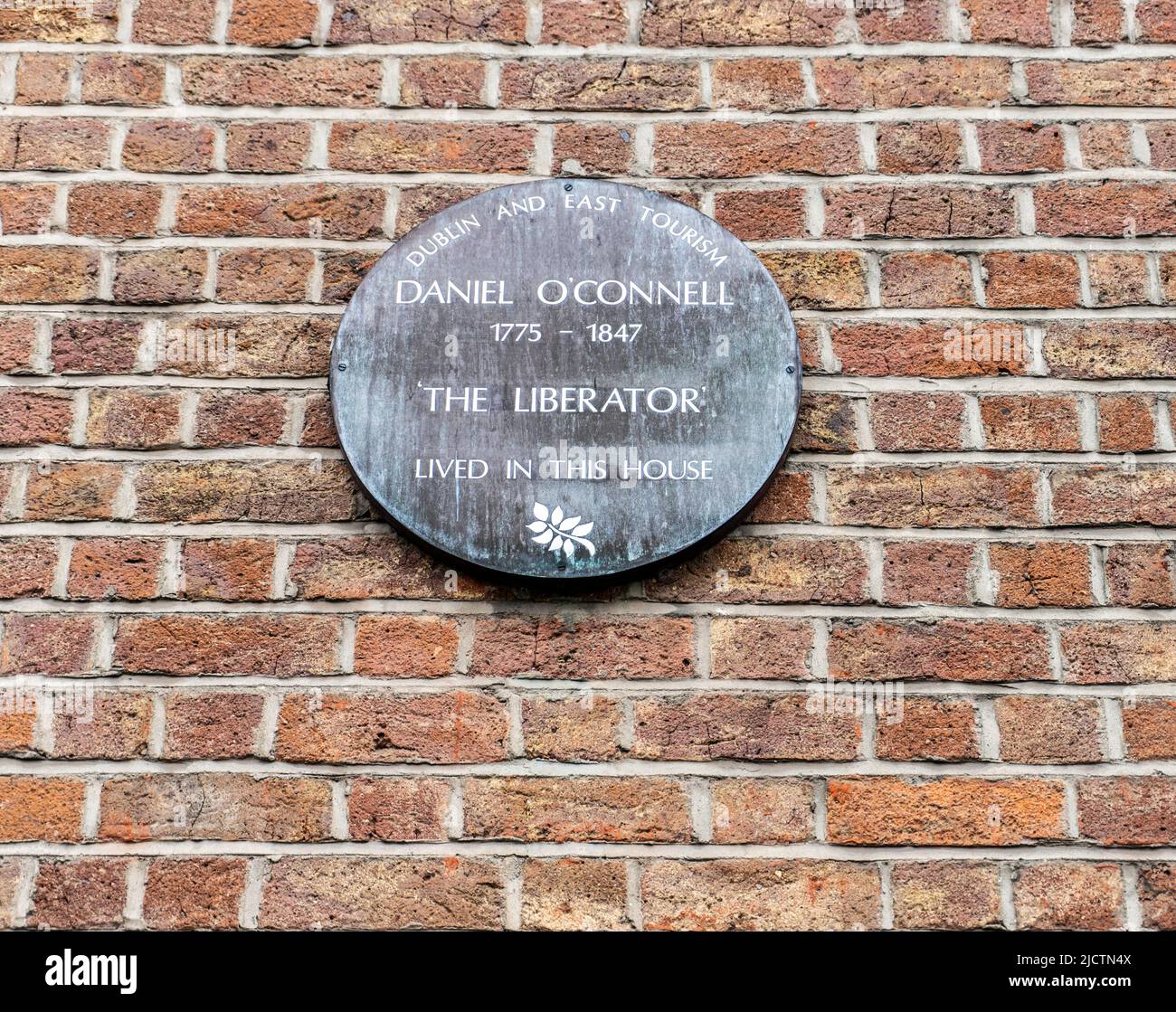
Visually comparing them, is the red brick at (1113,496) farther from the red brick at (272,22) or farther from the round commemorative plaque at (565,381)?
the red brick at (272,22)

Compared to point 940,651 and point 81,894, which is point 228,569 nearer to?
point 81,894

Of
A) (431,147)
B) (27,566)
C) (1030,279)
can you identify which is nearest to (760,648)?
(1030,279)

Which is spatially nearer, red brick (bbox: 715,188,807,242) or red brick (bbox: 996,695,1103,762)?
red brick (bbox: 996,695,1103,762)

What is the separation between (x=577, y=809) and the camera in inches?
72.2

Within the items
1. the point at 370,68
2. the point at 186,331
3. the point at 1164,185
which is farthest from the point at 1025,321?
the point at 186,331

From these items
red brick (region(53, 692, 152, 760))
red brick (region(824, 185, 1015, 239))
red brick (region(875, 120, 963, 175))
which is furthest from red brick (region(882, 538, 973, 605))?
red brick (region(53, 692, 152, 760))

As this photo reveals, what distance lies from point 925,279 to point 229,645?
43.9 inches

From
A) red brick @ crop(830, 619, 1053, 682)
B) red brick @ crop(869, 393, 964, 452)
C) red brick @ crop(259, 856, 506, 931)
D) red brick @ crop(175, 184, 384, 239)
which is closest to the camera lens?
red brick @ crop(259, 856, 506, 931)

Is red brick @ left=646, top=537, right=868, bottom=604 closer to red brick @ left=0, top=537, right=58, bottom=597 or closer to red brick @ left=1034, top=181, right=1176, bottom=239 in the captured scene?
red brick @ left=1034, top=181, right=1176, bottom=239

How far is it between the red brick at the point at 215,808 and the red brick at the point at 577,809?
205 mm

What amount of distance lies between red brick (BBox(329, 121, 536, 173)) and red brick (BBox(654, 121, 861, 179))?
21 centimetres

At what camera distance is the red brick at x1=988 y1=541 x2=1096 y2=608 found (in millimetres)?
1925

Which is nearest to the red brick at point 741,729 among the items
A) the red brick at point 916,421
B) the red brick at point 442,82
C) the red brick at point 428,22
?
the red brick at point 916,421
